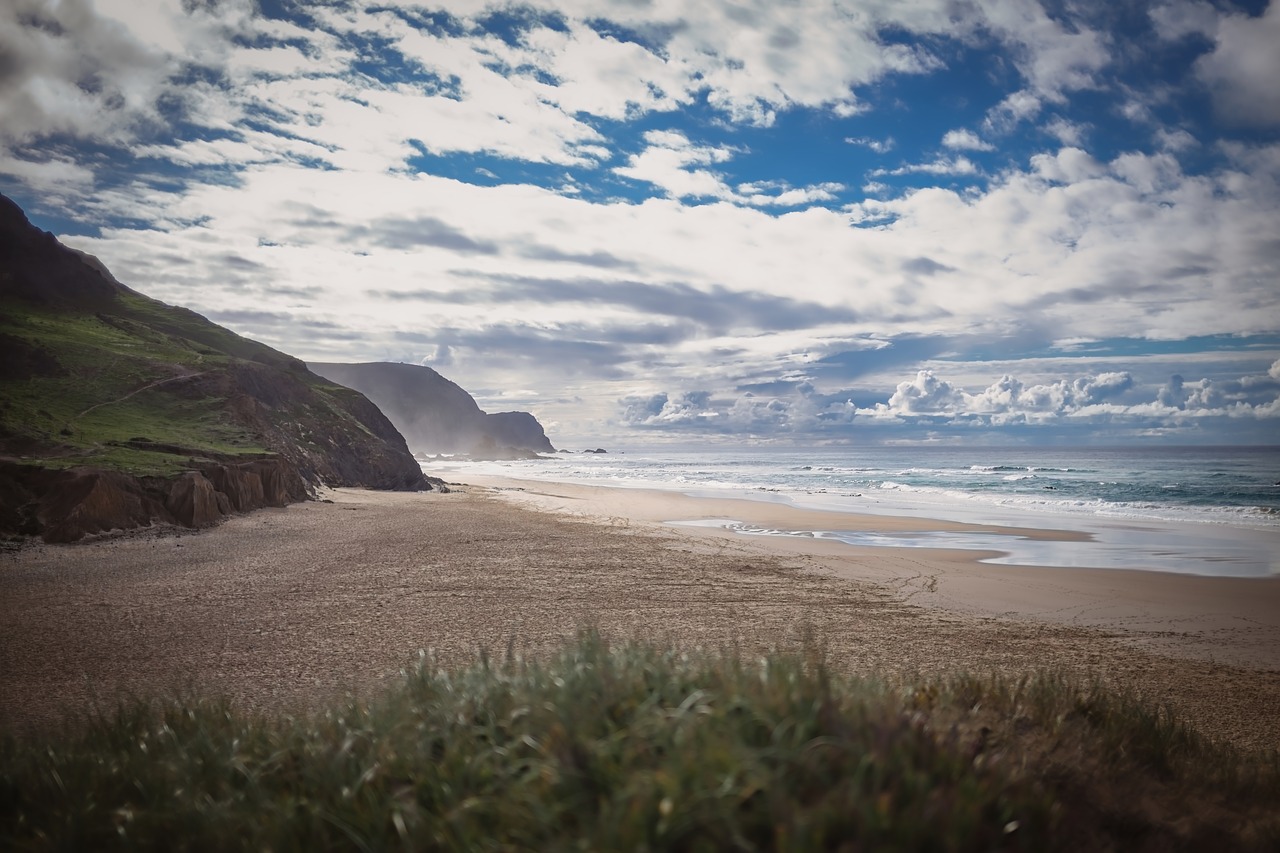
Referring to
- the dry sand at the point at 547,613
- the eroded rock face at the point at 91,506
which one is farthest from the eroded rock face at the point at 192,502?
the dry sand at the point at 547,613

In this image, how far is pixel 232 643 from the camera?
796cm

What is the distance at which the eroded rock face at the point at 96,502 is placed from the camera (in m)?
14.0

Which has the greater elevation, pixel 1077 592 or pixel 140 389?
pixel 140 389

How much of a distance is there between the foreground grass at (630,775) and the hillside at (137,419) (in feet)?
47.0

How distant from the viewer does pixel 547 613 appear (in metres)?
9.83

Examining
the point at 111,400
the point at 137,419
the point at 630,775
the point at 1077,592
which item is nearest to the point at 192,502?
the point at 137,419

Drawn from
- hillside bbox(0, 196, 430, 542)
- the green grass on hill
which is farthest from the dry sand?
the green grass on hill

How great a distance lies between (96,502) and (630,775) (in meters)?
17.0

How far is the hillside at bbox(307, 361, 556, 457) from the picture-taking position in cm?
14888

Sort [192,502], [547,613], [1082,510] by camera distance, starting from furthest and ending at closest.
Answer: [1082,510]
[192,502]
[547,613]

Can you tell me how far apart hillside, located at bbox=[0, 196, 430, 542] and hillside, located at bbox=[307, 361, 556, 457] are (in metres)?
96.3

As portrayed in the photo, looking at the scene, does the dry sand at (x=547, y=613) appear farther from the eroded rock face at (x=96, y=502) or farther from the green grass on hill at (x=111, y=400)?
the green grass on hill at (x=111, y=400)

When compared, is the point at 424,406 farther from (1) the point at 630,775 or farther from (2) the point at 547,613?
(1) the point at 630,775

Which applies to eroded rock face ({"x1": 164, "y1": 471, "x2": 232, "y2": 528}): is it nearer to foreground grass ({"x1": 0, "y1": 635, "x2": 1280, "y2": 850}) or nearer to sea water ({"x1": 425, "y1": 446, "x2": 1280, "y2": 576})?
sea water ({"x1": 425, "y1": 446, "x2": 1280, "y2": 576})
